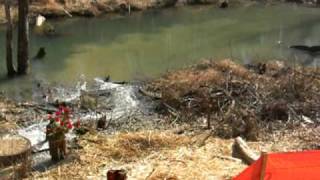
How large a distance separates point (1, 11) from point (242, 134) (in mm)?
18985

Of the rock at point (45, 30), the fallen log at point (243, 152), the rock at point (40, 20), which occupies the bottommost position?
the fallen log at point (243, 152)

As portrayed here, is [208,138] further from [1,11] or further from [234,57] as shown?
[1,11]

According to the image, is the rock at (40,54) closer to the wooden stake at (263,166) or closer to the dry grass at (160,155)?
the dry grass at (160,155)

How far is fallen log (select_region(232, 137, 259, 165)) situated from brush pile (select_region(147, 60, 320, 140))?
132 cm

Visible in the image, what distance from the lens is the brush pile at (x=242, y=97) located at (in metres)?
12.3

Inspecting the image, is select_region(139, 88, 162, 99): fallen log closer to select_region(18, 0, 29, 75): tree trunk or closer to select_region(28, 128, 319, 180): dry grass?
select_region(28, 128, 319, 180): dry grass

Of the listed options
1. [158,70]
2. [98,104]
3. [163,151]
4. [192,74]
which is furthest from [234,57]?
[163,151]

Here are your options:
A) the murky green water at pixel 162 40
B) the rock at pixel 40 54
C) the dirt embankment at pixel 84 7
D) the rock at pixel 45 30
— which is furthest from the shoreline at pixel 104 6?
the rock at pixel 40 54

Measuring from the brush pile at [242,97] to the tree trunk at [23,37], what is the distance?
4.33m

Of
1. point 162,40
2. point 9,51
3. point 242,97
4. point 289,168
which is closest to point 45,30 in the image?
point 162,40

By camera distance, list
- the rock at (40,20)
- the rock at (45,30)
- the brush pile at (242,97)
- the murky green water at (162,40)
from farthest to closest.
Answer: the rock at (40,20) < the rock at (45,30) < the murky green water at (162,40) < the brush pile at (242,97)

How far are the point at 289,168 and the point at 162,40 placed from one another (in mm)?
18386

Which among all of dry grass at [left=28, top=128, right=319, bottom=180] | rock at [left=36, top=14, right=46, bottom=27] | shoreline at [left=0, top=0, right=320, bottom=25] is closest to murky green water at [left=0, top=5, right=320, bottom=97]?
rock at [left=36, top=14, right=46, bottom=27]

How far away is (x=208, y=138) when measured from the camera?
37.5 ft
